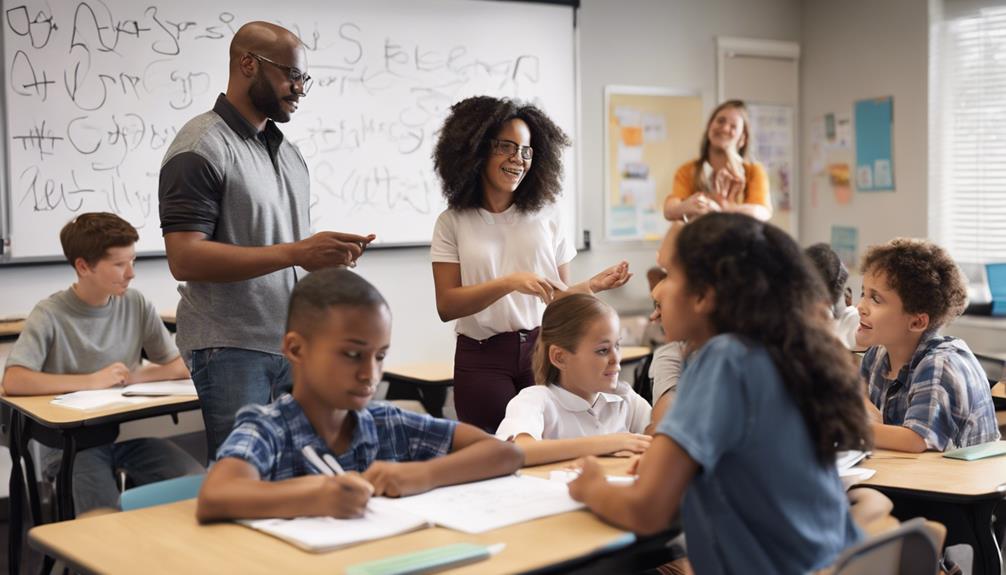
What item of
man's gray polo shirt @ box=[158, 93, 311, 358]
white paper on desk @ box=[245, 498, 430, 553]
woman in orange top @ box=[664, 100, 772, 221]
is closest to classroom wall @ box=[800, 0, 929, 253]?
woman in orange top @ box=[664, 100, 772, 221]

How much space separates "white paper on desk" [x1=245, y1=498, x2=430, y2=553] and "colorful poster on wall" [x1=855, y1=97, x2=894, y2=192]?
507 cm

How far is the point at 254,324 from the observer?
7.98 feet

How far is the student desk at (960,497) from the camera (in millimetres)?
2016

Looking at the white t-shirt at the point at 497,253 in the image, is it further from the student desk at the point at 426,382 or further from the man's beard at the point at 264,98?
the student desk at the point at 426,382

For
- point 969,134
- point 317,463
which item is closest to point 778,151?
point 969,134

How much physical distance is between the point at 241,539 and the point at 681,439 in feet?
2.20

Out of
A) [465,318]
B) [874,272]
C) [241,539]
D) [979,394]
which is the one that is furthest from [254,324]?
[979,394]

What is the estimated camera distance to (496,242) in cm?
295

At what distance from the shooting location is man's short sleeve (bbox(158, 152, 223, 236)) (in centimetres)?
234

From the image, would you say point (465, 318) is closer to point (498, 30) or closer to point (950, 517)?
point (950, 517)

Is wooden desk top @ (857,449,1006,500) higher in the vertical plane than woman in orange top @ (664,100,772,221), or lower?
lower

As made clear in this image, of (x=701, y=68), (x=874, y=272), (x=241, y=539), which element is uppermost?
(x=701, y=68)

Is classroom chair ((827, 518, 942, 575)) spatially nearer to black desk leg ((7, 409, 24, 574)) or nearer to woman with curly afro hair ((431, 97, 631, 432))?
woman with curly afro hair ((431, 97, 631, 432))

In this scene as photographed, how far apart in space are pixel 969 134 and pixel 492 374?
3.96 m
